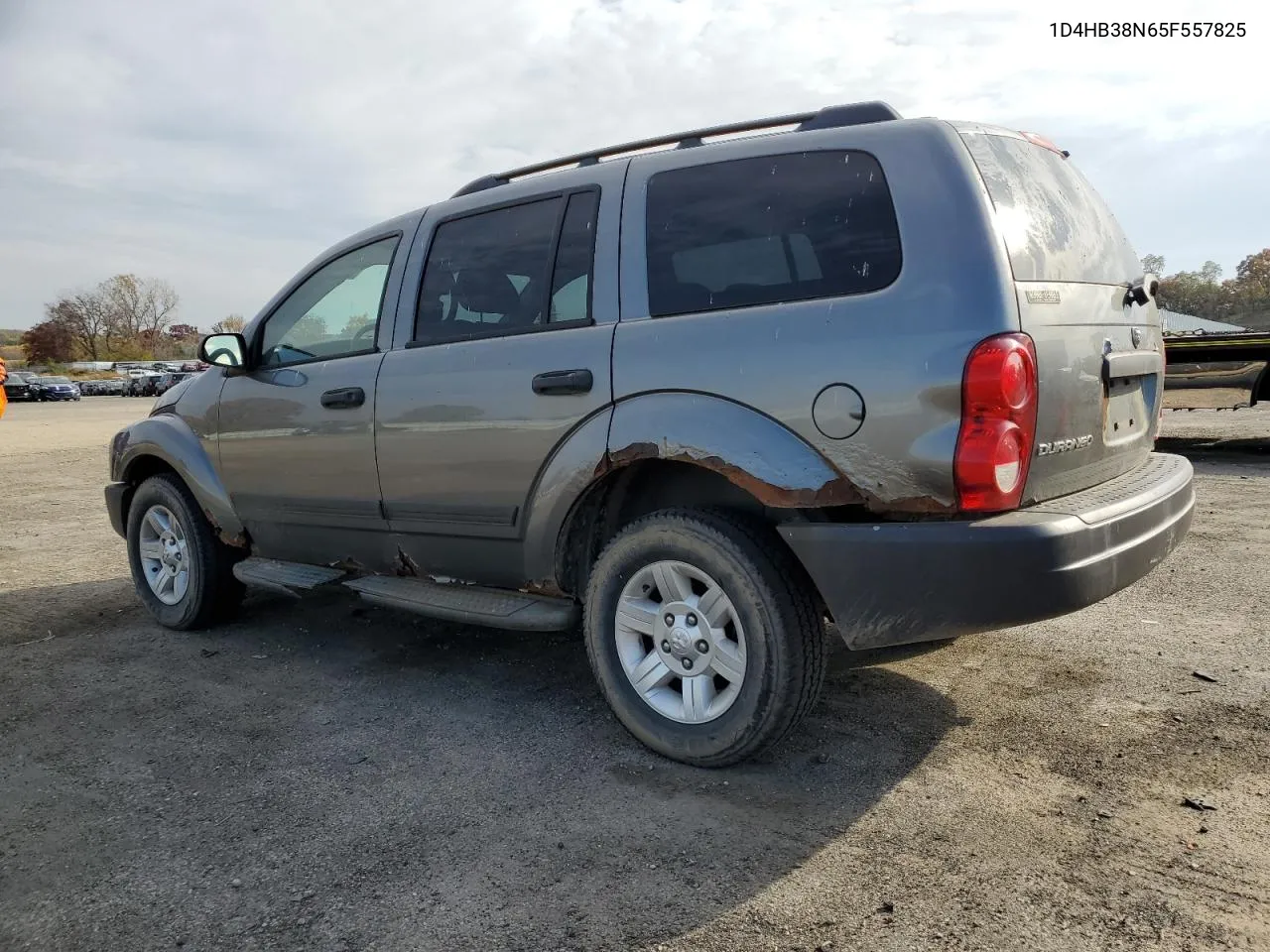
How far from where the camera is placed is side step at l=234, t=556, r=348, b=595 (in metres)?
4.20

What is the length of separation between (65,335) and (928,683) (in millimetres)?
108799

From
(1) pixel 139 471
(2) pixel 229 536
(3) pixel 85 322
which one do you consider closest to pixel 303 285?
(2) pixel 229 536

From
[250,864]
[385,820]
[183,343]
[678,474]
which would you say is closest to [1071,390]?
[678,474]

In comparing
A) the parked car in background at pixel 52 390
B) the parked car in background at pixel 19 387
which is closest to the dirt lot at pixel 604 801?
the parked car in background at pixel 19 387

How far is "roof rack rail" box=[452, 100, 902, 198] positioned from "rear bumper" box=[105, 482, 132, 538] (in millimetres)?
2717

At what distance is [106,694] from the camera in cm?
395

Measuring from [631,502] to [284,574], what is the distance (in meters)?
1.89

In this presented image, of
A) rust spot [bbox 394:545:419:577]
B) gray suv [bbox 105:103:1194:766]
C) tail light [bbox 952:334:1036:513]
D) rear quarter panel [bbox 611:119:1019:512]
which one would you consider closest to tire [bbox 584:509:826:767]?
gray suv [bbox 105:103:1194:766]

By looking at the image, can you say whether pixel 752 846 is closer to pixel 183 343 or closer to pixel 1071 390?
pixel 1071 390

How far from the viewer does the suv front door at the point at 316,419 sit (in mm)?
4012

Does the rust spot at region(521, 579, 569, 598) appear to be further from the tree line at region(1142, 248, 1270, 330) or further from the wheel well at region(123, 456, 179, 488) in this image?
the tree line at region(1142, 248, 1270, 330)

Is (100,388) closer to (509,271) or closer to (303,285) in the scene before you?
(303,285)

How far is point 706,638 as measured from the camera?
3.02 metres

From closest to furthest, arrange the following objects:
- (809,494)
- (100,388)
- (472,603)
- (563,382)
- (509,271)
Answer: (809,494), (563,382), (472,603), (509,271), (100,388)
